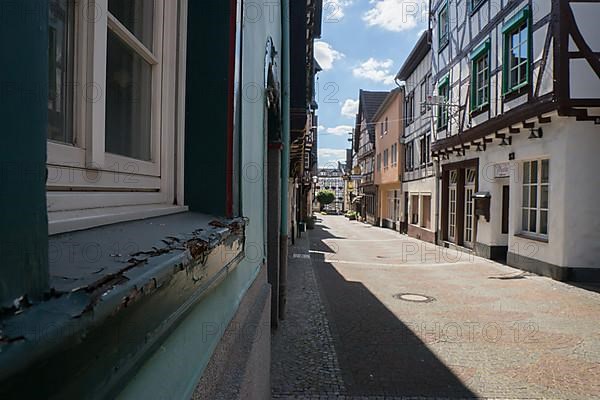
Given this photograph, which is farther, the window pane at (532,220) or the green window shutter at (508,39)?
the window pane at (532,220)

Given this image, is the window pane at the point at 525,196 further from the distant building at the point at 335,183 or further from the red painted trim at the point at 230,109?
the distant building at the point at 335,183

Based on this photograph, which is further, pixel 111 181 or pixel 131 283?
pixel 111 181

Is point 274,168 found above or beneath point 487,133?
beneath

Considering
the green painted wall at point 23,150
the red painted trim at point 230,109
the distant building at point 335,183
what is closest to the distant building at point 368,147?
the red painted trim at point 230,109

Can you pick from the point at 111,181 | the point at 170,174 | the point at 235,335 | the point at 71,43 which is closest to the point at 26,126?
the point at 71,43

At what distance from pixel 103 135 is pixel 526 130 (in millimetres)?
10085

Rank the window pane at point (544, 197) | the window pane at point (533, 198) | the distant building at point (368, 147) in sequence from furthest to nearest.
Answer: the distant building at point (368, 147)
the window pane at point (533, 198)
the window pane at point (544, 197)

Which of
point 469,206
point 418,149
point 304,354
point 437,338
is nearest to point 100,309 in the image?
point 304,354

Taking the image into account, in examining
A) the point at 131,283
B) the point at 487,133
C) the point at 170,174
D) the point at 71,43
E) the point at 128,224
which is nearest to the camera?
the point at 131,283

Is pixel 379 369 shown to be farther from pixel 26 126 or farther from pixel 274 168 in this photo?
pixel 26 126

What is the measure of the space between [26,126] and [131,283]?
0.28 metres

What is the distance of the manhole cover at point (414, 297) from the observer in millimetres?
7109

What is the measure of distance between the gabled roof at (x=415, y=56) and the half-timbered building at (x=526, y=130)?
311 cm

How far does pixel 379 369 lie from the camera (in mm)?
4164
